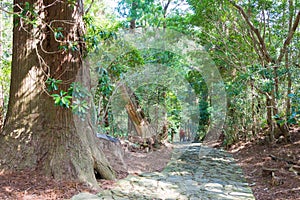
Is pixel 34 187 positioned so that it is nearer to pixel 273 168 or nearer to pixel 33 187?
pixel 33 187

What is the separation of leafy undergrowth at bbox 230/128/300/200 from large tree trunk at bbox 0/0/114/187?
8.18 ft

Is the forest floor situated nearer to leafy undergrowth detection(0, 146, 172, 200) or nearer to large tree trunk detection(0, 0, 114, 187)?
leafy undergrowth detection(0, 146, 172, 200)

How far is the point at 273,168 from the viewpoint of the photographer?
467 centimetres

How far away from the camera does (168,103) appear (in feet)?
30.0

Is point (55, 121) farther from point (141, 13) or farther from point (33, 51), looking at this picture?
point (141, 13)

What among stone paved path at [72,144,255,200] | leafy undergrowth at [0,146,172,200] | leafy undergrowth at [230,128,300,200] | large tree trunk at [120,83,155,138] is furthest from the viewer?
large tree trunk at [120,83,155,138]

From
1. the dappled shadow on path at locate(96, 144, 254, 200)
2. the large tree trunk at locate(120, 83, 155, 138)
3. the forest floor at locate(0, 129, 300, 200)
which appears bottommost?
the dappled shadow on path at locate(96, 144, 254, 200)

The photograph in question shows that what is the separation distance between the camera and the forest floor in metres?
2.98

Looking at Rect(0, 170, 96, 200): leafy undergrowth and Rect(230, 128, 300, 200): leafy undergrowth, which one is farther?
Rect(230, 128, 300, 200): leafy undergrowth

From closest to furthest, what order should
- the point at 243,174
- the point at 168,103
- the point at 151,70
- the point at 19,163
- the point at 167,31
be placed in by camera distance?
the point at 19,163 → the point at 243,174 → the point at 151,70 → the point at 167,31 → the point at 168,103

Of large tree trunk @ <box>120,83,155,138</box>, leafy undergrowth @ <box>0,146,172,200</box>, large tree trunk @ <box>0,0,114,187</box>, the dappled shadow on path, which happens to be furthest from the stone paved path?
large tree trunk @ <box>120,83,155,138</box>

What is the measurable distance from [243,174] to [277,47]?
3425mm

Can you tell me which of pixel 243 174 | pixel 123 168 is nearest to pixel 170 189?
pixel 123 168

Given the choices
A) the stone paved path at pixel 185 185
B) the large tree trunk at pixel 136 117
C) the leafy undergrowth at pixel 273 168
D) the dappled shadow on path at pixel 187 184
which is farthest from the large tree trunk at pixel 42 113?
the large tree trunk at pixel 136 117
